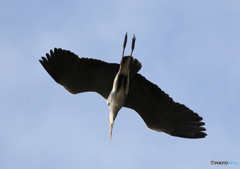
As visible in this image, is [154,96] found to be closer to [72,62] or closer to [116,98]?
[116,98]

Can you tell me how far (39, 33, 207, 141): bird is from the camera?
1034 cm

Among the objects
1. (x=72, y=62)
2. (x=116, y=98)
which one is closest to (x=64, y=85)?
(x=72, y=62)

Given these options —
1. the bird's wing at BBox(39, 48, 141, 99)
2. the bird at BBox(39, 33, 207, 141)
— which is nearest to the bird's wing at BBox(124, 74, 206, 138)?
the bird at BBox(39, 33, 207, 141)

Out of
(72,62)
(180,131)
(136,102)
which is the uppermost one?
(72,62)

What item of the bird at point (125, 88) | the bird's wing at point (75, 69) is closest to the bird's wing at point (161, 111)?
the bird at point (125, 88)

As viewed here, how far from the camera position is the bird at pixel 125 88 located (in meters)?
10.3

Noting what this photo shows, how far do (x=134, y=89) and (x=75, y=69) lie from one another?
165 cm

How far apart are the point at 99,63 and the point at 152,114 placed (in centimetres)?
198

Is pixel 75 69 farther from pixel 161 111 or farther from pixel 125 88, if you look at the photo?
pixel 161 111

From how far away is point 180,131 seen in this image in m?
10.8

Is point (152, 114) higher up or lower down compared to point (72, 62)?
lower down

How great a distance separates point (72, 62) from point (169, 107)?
2.77 m

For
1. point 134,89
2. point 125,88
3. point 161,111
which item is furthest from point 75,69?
point 161,111

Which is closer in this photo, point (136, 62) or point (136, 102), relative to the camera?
point (136, 62)
